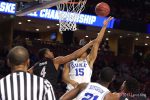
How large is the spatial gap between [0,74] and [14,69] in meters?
11.5

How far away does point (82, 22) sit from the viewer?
16.9m

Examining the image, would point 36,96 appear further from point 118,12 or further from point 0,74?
point 118,12

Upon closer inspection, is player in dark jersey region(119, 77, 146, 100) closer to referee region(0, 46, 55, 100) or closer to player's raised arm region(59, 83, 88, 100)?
player's raised arm region(59, 83, 88, 100)

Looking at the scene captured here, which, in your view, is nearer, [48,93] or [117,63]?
[48,93]

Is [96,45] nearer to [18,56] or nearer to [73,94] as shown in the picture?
[73,94]

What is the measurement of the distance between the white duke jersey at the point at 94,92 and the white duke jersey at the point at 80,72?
2.90 metres

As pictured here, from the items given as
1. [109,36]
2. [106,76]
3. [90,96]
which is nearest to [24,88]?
[90,96]

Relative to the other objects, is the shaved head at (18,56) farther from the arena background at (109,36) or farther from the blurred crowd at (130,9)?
the blurred crowd at (130,9)

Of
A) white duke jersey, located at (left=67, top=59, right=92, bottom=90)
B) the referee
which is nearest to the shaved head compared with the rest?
the referee

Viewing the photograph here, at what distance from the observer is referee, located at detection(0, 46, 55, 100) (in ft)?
10.4

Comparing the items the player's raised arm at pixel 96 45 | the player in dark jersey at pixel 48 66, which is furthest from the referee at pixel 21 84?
the player's raised arm at pixel 96 45

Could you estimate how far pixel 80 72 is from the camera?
7172mm

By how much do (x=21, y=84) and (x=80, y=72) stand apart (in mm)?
3998

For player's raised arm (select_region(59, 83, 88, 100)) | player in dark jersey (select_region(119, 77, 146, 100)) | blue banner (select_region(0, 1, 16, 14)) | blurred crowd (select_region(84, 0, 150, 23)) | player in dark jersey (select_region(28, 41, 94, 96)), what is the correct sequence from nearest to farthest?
player's raised arm (select_region(59, 83, 88, 100)) < player in dark jersey (select_region(119, 77, 146, 100)) < player in dark jersey (select_region(28, 41, 94, 96)) < blue banner (select_region(0, 1, 16, 14)) < blurred crowd (select_region(84, 0, 150, 23))
